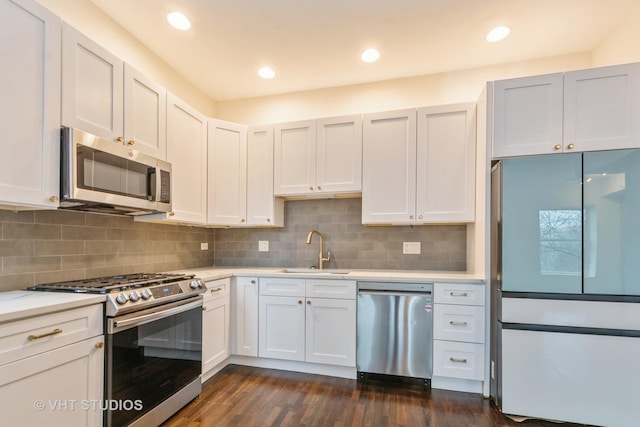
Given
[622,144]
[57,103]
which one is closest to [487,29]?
[622,144]

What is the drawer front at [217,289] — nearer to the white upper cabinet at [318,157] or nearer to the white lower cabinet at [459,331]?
the white upper cabinet at [318,157]

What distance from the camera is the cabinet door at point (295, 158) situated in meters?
2.96

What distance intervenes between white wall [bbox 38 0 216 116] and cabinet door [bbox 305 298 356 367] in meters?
2.42

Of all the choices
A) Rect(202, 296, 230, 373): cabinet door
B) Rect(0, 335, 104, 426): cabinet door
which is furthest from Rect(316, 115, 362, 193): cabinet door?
Rect(0, 335, 104, 426): cabinet door

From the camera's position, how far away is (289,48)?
8.46 feet

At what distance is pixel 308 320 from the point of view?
2.63 meters

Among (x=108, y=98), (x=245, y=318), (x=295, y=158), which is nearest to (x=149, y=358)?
(x=245, y=318)

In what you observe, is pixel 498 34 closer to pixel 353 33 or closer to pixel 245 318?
pixel 353 33

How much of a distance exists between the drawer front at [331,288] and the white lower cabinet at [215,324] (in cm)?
75

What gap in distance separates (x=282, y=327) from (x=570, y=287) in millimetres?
2162

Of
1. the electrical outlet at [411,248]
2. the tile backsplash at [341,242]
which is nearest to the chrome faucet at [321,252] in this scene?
the tile backsplash at [341,242]

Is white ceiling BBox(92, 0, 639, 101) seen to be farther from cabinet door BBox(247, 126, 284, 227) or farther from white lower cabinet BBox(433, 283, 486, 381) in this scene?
white lower cabinet BBox(433, 283, 486, 381)

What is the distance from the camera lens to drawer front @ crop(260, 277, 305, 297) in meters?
→ 2.67

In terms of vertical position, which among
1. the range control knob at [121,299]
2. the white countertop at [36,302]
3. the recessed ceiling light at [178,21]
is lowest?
the range control knob at [121,299]
